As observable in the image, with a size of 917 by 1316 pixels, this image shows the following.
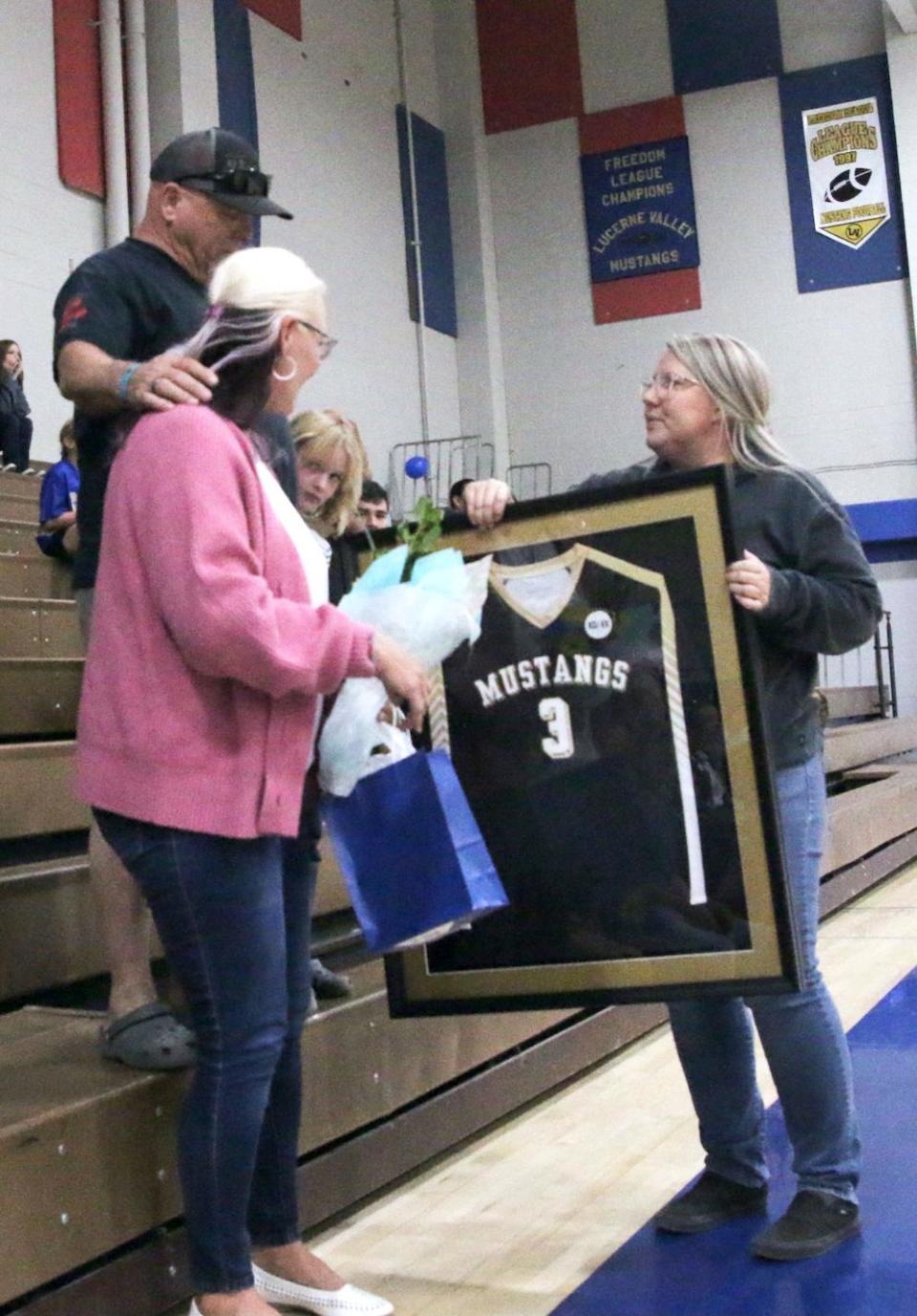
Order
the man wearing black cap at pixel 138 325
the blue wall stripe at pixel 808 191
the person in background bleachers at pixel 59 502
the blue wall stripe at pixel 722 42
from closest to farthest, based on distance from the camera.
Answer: the man wearing black cap at pixel 138 325 → the person in background bleachers at pixel 59 502 → the blue wall stripe at pixel 808 191 → the blue wall stripe at pixel 722 42

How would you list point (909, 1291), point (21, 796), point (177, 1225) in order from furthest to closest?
point (21, 796) → point (177, 1225) → point (909, 1291)

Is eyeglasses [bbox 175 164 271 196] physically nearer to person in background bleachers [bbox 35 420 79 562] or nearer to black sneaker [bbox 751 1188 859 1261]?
black sneaker [bbox 751 1188 859 1261]

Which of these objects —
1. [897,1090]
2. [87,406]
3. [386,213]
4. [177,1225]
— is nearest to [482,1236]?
[177,1225]

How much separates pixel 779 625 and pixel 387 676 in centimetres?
65

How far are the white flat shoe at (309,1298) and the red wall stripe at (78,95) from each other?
23.1 feet

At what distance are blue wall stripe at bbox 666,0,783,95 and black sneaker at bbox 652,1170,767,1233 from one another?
33.5ft

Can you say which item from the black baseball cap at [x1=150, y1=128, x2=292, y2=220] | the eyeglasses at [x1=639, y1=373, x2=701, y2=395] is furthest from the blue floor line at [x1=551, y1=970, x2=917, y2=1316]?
the black baseball cap at [x1=150, y1=128, x2=292, y2=220]

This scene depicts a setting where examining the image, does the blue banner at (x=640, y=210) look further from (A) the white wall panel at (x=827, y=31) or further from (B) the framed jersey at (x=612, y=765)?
(B) the framed jersey at (x=612, y=765)

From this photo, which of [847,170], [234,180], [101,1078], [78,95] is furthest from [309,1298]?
[847,170]

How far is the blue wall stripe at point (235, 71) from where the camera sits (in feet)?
28.9

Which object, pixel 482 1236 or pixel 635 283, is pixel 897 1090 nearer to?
pixel 482 1236

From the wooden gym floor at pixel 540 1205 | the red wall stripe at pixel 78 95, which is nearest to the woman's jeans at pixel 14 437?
the red wall stripe at pixel 78 95

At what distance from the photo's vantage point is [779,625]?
1.95 metres

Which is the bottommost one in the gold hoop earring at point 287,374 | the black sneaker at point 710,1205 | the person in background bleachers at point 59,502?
the black sneaker at point 710,1205
